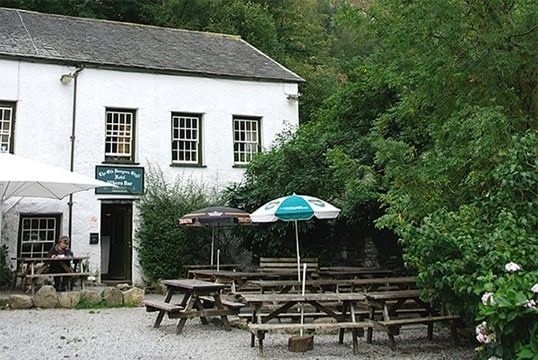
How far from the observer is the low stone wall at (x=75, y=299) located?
13086 millimetres

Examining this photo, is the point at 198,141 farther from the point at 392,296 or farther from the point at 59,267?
the point at 392,296

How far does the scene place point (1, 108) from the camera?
17.0 meters

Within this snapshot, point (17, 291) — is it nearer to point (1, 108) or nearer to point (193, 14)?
point (1, 108)

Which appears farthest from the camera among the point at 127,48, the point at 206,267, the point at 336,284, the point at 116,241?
the point at 127,48

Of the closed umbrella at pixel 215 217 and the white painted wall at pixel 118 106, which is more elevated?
the white painted wall at pixel 118 106

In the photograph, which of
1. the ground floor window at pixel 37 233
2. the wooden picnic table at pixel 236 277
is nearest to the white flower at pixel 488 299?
the wooden picnic table at pixel 236 277

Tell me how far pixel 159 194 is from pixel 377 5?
10.4 metres

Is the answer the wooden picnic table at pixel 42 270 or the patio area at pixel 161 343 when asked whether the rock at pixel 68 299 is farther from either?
the patio area at pixel 161 343

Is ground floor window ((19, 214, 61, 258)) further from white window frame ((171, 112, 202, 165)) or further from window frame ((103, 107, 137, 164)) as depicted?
white window frame ((171, 112, 202, 165))

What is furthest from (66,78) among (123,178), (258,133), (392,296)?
(392,296)

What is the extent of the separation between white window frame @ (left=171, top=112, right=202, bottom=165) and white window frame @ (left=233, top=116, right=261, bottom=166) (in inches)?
47.7

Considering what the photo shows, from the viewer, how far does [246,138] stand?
1998 centimetres

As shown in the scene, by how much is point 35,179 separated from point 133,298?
3563mm

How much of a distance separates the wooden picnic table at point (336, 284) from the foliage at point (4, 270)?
7711 millimetres
